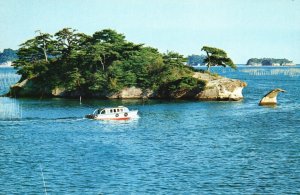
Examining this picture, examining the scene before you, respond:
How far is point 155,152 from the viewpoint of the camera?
5528 centimetres

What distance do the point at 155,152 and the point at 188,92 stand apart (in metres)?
64.8

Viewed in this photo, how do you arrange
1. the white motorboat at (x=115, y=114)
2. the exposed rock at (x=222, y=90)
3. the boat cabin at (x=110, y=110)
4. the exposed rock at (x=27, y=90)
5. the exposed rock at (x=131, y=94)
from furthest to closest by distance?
the exposed rock at (x=27, y=90)
the exposed rock at (x=131, y=94)
the exposed rock at (x=222, y=90)
the boat cabin at (x=110, y=110)
the white motorboat at (x=115, y=114)

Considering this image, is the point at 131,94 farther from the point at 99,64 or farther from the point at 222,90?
the point at 222,90

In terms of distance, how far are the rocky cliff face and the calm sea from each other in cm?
2089

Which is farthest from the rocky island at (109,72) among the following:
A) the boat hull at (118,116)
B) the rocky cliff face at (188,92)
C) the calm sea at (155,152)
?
the boat hull at (118,116)

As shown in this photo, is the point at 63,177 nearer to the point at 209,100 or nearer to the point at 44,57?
the point at 209,100

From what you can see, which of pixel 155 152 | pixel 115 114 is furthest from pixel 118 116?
pixel 155 152

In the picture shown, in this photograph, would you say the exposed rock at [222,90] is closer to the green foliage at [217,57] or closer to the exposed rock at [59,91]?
the green foliage at [217,57]

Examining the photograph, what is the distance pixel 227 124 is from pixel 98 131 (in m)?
20.7

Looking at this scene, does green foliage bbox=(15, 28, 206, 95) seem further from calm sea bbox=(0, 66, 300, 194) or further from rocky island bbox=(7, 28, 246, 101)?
calm sea bbox=(0, 66, 300, 194)

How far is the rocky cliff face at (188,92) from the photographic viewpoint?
114500mm

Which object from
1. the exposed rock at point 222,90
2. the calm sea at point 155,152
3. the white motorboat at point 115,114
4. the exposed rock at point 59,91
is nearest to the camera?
the calm sea at point 155,152

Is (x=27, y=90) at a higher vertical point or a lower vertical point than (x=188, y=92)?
higher

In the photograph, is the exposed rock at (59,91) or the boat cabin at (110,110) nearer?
the boat cabin at (110,110)
